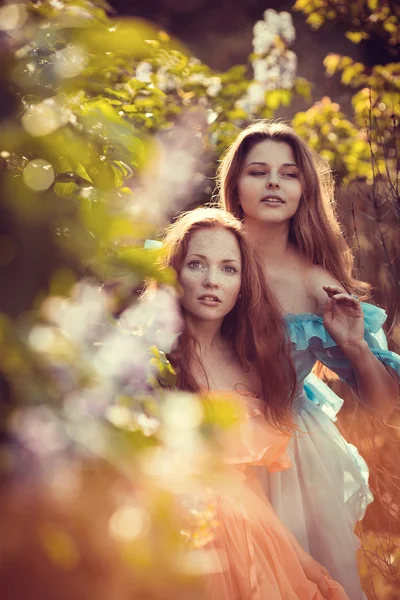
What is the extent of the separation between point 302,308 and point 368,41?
3383 mm

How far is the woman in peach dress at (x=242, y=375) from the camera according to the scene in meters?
1.57

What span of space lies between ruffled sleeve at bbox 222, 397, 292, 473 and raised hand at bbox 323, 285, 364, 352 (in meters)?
0.30

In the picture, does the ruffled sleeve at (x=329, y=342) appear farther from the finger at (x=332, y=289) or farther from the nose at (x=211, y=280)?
the nose at (x=211, y=280)

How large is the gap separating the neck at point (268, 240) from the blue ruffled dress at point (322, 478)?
21cm

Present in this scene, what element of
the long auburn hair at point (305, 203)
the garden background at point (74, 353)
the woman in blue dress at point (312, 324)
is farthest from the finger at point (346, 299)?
the garden background at point (74, 353)

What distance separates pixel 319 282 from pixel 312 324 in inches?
5.8

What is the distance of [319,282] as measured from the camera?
1977 mm

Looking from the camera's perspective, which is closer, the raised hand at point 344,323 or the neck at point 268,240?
the raised hand at point 344,323

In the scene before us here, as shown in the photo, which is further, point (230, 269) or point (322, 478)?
point (322, 478)

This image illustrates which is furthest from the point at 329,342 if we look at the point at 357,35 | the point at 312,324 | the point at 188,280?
the point at 357,35

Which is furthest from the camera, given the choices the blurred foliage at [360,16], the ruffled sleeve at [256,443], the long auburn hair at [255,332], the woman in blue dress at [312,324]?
the blurred foliage at [360,16]

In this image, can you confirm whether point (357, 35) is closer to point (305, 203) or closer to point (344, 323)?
point (305, 203)

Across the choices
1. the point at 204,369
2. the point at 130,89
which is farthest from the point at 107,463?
the point at 130,89

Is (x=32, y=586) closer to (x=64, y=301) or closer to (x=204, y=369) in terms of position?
(x=64, y=301)
